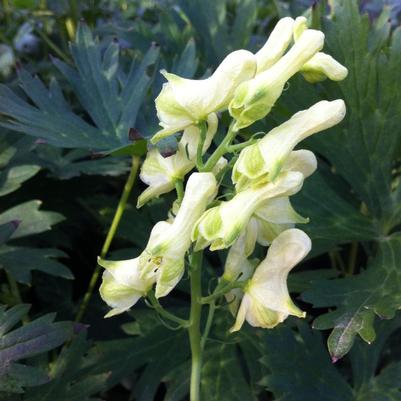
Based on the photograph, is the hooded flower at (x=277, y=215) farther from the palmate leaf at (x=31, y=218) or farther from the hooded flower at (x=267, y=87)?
the palmate leaf at (x=31, y=218)

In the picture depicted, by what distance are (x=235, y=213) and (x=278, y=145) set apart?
90mm

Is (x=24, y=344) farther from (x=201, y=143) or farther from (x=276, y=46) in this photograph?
(x=276, y=46)

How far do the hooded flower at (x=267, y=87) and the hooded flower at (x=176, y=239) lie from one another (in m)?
0.08

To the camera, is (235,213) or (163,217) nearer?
(235,213)

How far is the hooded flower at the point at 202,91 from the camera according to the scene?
0.76m

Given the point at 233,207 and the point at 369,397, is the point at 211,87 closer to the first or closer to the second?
the point at 233,207

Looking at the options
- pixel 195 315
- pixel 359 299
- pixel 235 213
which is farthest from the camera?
pixel 359 299

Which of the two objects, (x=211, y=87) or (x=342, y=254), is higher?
(x=211, y=87)

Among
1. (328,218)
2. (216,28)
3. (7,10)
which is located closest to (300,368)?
(328,218)

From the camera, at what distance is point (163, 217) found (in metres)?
1.21

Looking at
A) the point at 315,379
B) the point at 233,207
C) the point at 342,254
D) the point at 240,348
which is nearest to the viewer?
the point at 233,207

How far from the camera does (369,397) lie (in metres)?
1.04

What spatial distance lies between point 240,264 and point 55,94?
58 centimetres

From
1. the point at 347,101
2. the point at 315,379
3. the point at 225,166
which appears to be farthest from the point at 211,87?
the point at 315,379
